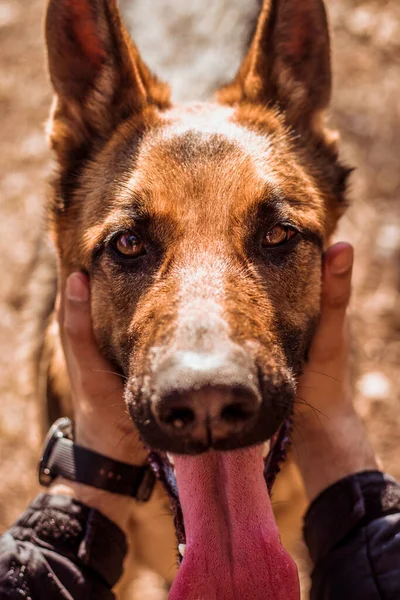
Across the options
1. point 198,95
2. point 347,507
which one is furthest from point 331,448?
point 198,95

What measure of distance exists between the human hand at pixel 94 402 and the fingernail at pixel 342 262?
1.01 meters

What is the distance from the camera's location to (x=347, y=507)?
103 inches

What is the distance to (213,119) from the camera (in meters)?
3.09

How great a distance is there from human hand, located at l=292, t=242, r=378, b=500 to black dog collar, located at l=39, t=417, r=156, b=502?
723 mm

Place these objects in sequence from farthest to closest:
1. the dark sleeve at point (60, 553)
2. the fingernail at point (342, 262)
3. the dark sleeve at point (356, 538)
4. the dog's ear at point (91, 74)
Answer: the dog's ear at point (91, 74) < the fingernail at point (342, 262) < the dark sleeve at point (60, 553) < the dark sleeve at point (356, 538)

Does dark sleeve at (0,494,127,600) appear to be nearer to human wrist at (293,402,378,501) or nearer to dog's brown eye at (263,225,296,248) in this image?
human wrist at (293,402,378,501)

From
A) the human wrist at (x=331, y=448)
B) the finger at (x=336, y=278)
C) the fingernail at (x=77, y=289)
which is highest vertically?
the finger at (x=336, y=278)

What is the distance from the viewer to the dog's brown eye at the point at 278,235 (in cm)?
271

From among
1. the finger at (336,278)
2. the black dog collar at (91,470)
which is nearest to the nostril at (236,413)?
the finger at (336,278)

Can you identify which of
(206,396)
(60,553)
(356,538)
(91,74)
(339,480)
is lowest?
(60,553)

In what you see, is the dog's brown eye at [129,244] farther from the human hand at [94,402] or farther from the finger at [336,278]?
the finger at [336,278]

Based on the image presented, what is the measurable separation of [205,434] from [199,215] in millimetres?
894

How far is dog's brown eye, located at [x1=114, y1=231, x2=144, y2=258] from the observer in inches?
108

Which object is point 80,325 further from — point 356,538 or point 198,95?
point 198,95
